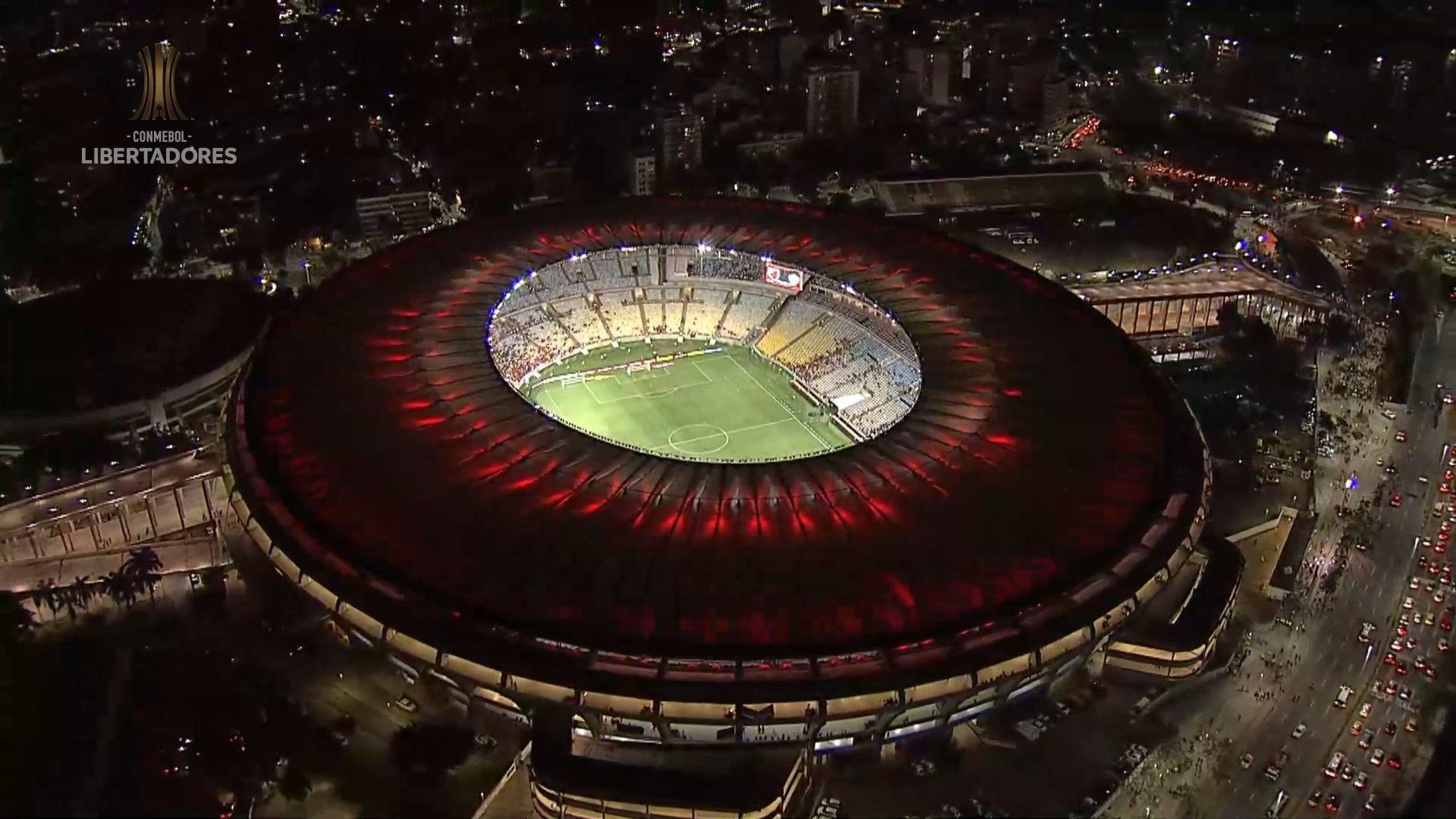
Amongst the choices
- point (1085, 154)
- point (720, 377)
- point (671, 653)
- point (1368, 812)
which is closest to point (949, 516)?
point (671, 653)

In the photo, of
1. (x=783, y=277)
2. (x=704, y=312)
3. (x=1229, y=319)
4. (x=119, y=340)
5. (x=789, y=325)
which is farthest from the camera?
(x=1229, y=319)

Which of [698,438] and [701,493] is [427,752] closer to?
[701,493]

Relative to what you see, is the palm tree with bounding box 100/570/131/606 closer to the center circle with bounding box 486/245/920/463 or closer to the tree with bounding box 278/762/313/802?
the tree with bounding box 278/762/313/802

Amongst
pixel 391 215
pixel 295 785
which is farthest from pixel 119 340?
pixel 295 785

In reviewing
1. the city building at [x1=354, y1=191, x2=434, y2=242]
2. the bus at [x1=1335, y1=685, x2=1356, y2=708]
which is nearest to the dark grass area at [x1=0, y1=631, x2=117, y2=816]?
the city building at [x1=354, y1=191, x2=434, y2=242]

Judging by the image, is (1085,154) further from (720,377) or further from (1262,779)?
(1262,779)

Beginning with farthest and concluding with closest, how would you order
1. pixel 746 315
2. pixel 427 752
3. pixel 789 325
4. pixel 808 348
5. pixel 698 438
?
pixel 746 315, pixel 789 325, pixel 808 348, pixel 698 438, pixel 427 752
